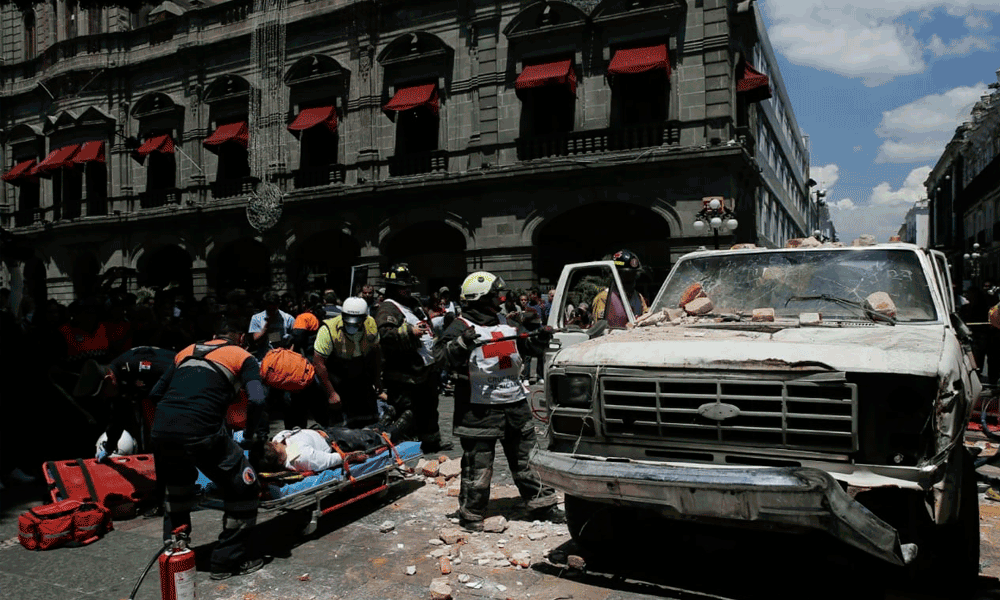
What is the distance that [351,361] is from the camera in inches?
293

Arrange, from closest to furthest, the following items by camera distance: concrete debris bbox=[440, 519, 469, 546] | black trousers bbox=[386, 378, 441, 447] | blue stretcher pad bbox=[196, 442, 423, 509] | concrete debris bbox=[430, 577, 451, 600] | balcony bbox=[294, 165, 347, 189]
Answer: concrete debris bbox=[430, 577, 451, 600]
blue stretcher pad bbox=[196, 442, 423, 509]
concrete debris bbox=[440, 519, 469, 546]
black trousers bbox=[386, 378, 441, 447]
balcony bbox=[294, 165, 347, 189]

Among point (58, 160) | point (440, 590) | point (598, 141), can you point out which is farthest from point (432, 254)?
point (440, 590)

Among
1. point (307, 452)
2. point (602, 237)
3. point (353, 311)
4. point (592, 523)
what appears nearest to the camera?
point (592, 523)

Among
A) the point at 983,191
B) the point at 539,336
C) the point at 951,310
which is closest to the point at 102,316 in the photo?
the point at 539,336

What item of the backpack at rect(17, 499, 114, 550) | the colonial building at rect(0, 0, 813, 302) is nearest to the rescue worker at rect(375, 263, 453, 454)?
the backpack at rect(17, 499, 114, 550)

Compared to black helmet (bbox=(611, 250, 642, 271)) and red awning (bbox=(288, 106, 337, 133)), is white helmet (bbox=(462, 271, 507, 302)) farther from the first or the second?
red awning (bbox=(288, 106, 337, 133))

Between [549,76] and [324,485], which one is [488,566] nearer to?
[324,485]

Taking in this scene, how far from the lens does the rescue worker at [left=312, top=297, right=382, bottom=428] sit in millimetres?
7359

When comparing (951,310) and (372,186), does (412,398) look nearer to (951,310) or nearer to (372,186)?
(951,310)

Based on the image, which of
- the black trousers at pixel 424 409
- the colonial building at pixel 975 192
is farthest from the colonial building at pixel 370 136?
the colonial building at pixel 975 192

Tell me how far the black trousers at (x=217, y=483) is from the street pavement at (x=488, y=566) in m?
0.23

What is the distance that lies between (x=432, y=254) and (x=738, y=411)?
18.9 meters

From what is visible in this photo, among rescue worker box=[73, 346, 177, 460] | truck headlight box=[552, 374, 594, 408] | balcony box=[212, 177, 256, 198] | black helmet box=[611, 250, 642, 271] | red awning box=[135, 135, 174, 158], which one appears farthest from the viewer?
red awning box=[135, 135, 174, 158]

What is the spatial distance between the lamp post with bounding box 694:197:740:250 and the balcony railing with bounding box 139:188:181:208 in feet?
57.4
